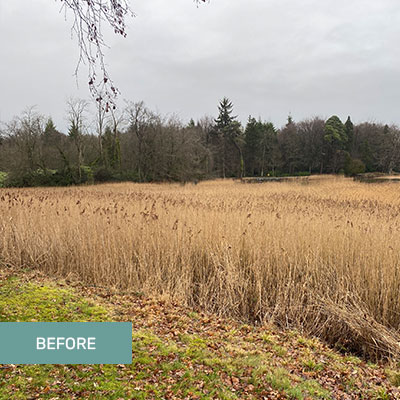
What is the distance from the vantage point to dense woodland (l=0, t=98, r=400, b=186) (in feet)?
91.4

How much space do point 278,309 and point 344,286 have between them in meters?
1.08

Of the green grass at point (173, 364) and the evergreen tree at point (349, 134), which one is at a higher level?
the evergreen tree at point (349, 134)

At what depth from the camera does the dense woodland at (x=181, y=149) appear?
91.4ft

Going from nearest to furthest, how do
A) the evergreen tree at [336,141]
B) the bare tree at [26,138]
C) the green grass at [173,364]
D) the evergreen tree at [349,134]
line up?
the green grass at [173,364] < the bare tree at [26,138] < the evergreen tree at [336,141] < the evergreen tree at [349,134]

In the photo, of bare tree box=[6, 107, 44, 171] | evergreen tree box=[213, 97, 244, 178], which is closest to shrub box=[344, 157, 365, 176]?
evergreen tree box=[213, 97, 244, 178]

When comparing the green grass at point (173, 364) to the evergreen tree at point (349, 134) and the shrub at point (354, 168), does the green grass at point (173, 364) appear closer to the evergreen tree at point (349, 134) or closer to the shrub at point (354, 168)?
the shrub at point (354, 168)

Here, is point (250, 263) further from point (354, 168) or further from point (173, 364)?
point (354, 168)

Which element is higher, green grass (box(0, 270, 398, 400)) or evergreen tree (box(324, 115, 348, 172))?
evergreen tree (box(324, 115, 348, 172))

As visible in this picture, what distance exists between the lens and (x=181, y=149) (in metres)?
32.1

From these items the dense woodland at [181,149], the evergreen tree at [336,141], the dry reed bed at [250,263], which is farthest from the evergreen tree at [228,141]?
the dry reed bed at [250,263]

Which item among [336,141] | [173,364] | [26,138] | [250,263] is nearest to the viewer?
[173,364]

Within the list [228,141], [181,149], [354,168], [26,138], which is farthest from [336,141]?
[26,138]

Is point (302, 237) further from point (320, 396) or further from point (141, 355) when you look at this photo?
point (141, 355)

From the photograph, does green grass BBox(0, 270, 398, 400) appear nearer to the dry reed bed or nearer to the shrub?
the dry reed bed
